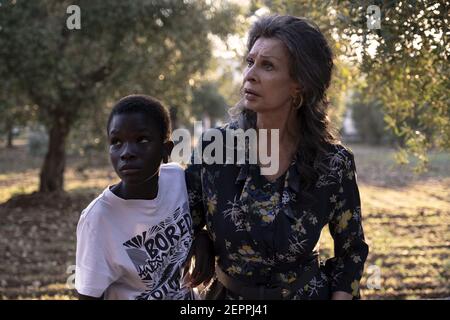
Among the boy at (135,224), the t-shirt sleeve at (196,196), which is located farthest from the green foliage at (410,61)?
the boy at (135,224)

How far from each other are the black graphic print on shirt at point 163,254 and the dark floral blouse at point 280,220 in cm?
15

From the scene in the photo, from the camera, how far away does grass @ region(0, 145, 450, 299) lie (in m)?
5.94

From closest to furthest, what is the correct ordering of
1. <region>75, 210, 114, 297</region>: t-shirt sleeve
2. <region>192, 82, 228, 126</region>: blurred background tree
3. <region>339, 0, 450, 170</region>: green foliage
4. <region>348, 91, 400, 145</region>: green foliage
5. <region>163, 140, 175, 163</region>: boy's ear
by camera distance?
<region>75, 210, 114, 297</region>: t-shirt sleeve → <region>163, 140, 175, 163</region>: boy's ear → <region>339, 0, 450, 170</region>: green foliage → <region>192, 82, 228, 126</region>: blurred background tree → <region>348, 91, 400, 145</region>: green foliage

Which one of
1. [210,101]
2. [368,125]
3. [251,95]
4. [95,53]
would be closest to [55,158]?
[95,53]

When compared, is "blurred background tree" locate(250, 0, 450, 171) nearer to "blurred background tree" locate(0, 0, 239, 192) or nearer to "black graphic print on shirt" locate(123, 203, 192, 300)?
"black graphic print on shirt" locate(123, 203, 192, 300)

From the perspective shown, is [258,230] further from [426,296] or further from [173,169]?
[426,296]

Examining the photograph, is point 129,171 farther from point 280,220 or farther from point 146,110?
point 280,220

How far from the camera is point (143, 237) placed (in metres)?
1.84

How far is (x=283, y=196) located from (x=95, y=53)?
8.90m

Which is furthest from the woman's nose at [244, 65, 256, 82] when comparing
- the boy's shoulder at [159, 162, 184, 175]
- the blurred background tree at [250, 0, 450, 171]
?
the blurred background tree at [250, 0, 450, 171]

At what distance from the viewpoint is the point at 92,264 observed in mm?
1701

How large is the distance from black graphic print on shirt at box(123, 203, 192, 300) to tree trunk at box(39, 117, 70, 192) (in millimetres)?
9585
